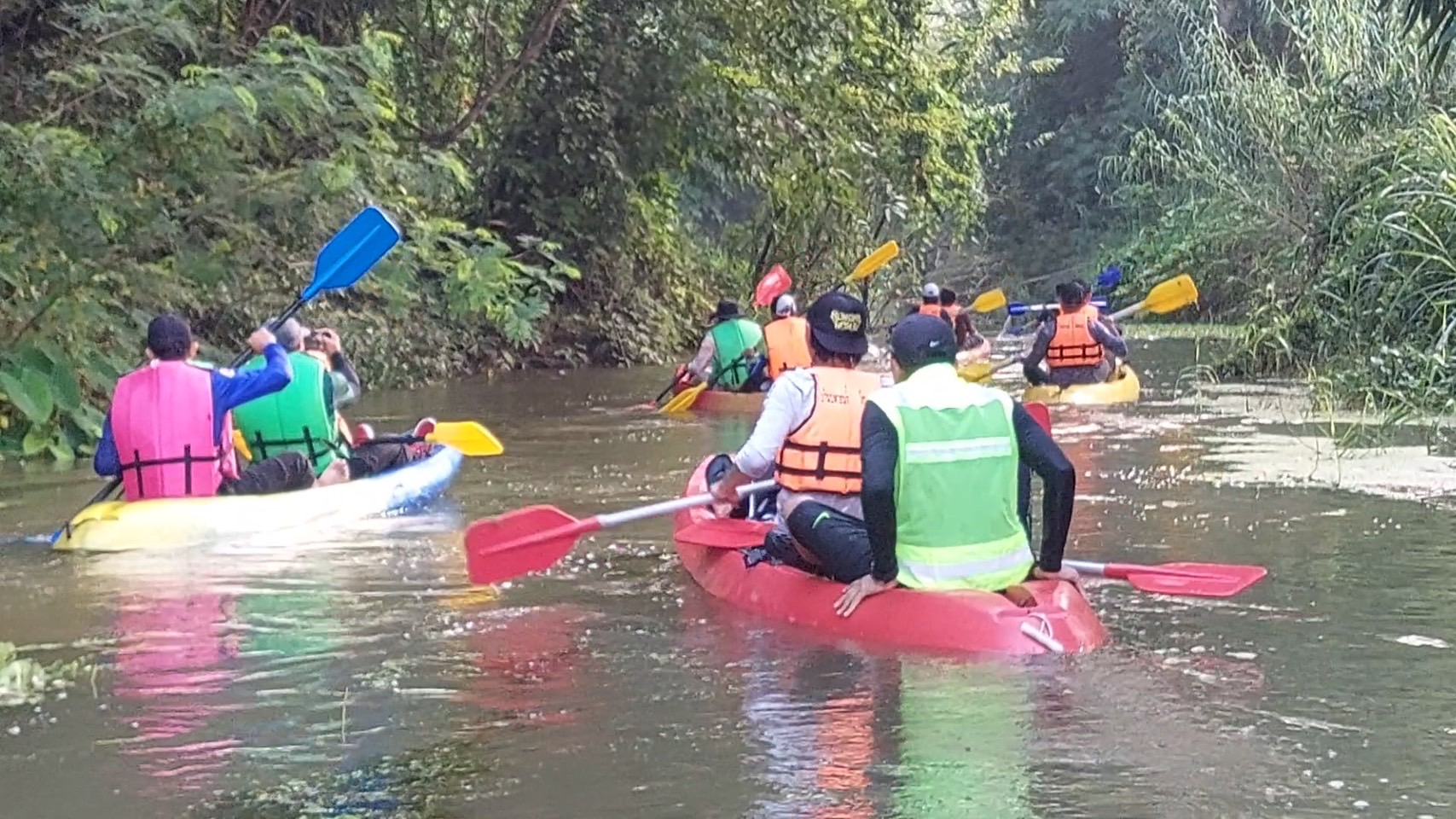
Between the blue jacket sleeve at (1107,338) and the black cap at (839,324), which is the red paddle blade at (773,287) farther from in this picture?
the black cap at (839,324)

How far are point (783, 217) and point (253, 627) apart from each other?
19005 mm

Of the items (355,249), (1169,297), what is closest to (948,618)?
(355,249)

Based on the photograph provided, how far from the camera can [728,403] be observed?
14500mm

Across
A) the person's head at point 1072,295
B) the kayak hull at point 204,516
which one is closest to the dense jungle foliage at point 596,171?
the person's head at point 1072,295

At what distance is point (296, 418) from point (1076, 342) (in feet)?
22.3

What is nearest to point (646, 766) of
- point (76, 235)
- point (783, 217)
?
point (76, 235)

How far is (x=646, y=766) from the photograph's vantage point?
458 cm

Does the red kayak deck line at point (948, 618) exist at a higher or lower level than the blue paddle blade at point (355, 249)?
lower

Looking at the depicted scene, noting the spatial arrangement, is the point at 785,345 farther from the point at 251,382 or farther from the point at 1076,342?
the point at 251,382

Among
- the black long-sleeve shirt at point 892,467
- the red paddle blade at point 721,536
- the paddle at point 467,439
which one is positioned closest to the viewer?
the black long-sleeve shirt at point 892,467

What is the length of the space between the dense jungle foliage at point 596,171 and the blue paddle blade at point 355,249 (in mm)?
1842

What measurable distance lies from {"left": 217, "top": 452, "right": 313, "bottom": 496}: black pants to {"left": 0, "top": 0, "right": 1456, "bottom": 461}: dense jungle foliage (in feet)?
9.34

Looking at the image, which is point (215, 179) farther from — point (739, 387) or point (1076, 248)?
point (1076, 248)

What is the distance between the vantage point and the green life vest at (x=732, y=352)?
587 inches
